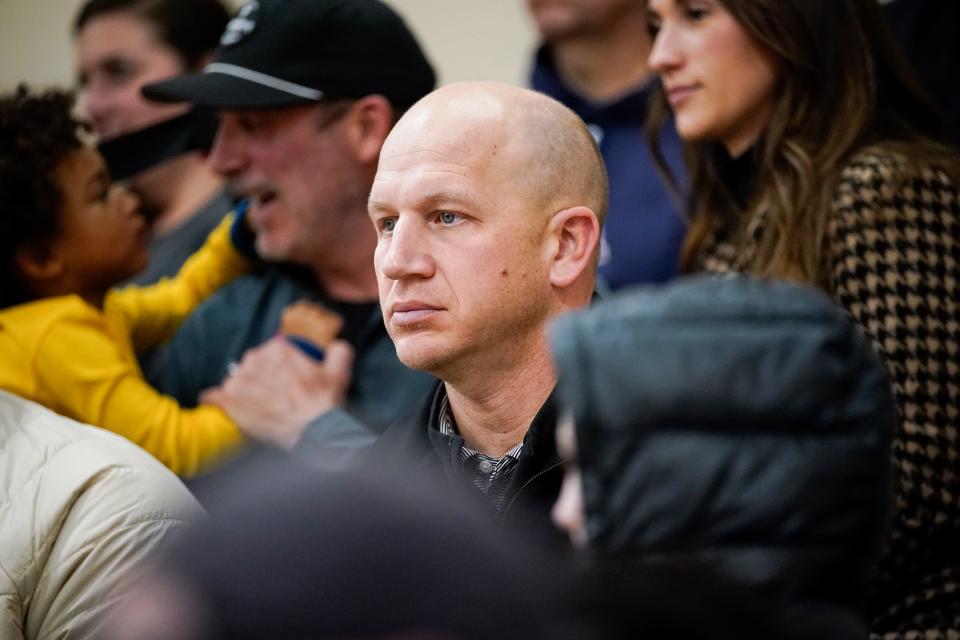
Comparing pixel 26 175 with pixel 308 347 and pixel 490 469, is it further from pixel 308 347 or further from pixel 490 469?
pixel 490 469

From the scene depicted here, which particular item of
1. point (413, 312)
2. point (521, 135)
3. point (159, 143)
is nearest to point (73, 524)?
point (413, 312)

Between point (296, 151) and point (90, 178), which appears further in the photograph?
point (296, 151)

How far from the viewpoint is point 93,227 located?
85.8 inches

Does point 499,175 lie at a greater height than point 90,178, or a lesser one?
greater

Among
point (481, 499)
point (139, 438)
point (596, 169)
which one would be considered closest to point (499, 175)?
point (596, 169)

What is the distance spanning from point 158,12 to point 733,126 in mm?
1687

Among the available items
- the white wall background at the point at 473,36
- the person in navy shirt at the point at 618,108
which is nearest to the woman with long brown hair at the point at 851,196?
the person in navy shirt at the point at 618,108

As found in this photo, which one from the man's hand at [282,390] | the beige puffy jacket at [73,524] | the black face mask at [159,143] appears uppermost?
the beige puffy jacket at [73,524]

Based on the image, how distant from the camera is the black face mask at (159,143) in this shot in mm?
2678

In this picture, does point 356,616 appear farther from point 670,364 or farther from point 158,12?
point 158,12

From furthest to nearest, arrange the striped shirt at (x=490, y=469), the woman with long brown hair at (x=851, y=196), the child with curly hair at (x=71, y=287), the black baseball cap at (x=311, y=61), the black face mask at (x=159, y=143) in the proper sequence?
1. the black face mask at (x=159, y=143)
2. the black baseball cap at (x=311, y=61)
3. the child with curly hair at (x=71, y=287)
4. the woman with long brown hair at (x=851, y=196)
5. the striped shirt at (x=490, y=469)

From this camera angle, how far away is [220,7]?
3.24 meters

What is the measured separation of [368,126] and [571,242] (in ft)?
2.89

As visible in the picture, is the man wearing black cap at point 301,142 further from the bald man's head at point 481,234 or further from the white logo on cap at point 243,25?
the bald man's head at point 481,234
